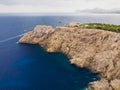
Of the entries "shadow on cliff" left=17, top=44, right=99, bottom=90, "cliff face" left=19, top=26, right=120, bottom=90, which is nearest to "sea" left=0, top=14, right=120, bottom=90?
"shadow on cliff" left=17, top=44, right=99, bottom=90

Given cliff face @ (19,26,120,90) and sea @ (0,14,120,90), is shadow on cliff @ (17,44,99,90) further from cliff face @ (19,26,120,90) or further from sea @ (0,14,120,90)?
cliff face @ (19,26,120,90)

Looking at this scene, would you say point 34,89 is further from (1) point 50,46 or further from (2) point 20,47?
(2) point 20,47

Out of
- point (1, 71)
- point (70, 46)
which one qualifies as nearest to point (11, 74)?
point (1, 71)

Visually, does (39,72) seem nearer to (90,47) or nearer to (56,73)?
(56,73)

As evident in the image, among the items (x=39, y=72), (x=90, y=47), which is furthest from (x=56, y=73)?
(x=90, y=47)

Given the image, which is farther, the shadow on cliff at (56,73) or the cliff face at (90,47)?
the cliff face at (90,47)

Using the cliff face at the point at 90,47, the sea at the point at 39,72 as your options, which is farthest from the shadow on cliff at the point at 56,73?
the cliff face at the point at 90,47

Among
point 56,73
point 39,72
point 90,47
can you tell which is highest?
point 90,47

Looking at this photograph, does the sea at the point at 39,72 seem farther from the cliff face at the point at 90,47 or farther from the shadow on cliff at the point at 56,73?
the cliff face at the point at 90,47
